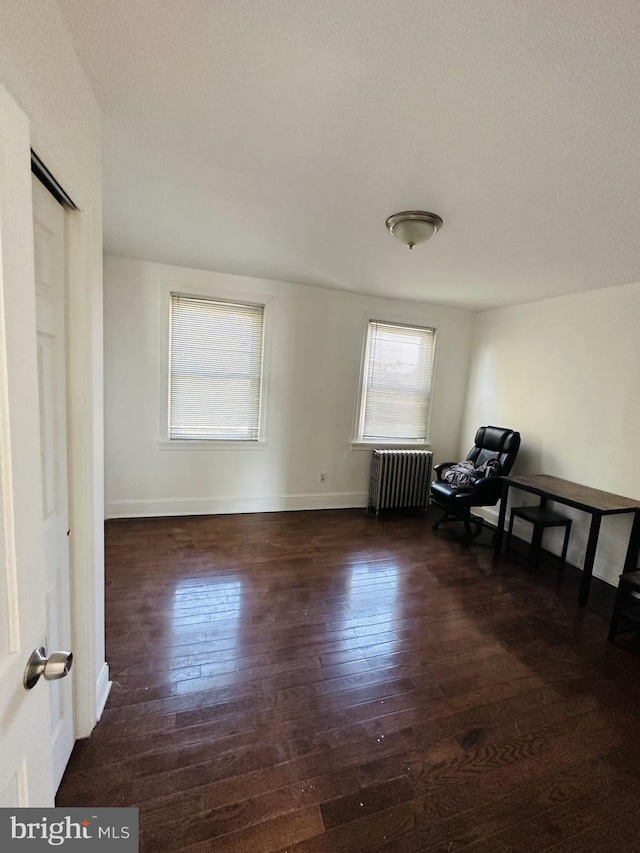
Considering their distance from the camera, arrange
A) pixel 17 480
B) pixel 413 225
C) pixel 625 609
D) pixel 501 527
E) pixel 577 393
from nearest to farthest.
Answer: pixel 17 480 < pixel 413 225 < pixel 625 609 < pixel 577 393 < pixel 501 527

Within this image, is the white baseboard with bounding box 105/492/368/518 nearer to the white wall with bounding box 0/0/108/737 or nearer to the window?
the window

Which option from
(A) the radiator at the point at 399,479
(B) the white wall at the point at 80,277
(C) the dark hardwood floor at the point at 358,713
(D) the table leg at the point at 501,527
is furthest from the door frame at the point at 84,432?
(D) the table leg at the point at 501,527

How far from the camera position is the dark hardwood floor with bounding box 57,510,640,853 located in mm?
1254

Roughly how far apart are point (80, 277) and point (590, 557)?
3404mm

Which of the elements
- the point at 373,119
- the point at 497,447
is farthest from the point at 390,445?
the point at 373,119

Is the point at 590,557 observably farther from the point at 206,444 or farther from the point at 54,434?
the point at 206,444

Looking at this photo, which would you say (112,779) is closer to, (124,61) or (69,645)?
(69,645)

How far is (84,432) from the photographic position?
133 cm

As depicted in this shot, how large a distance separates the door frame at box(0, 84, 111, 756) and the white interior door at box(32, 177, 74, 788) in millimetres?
29

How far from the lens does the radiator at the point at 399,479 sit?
13.8ft

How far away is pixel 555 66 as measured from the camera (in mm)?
1102

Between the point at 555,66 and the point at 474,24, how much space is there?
0.31m

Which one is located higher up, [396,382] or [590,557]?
[396,382]

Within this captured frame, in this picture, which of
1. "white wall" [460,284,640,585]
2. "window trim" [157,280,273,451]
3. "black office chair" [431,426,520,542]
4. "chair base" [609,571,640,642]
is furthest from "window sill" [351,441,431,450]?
"chair base" [609,571,640,642]
